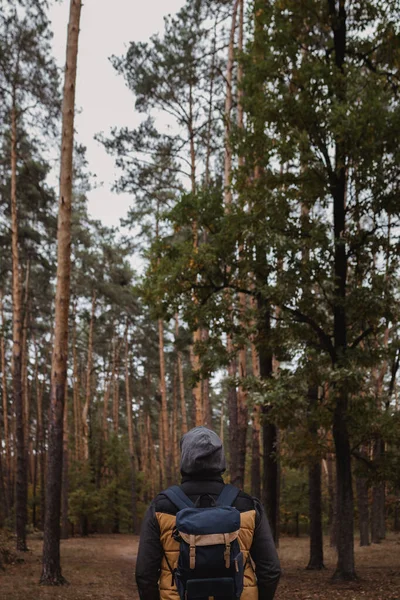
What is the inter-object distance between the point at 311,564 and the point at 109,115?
48.4ft

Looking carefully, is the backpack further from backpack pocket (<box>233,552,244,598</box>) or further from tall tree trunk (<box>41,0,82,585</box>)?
tall tree trunk (<box>41,0,82,585</box>)

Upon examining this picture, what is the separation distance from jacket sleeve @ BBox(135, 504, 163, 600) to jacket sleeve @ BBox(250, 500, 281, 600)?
0.49m

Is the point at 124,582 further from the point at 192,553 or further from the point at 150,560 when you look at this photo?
the point at 192,553

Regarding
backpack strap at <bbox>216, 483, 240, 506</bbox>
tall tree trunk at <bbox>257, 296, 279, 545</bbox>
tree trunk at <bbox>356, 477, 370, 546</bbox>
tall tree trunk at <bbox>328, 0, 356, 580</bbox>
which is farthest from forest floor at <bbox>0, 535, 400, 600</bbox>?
backpack strap at <bbox>216, 483, 240, 506</bbox>

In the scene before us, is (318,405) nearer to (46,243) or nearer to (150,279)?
(150,279)

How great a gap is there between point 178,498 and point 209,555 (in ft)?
1.06

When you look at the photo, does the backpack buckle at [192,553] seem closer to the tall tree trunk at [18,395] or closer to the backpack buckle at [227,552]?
the backpack buckle at [227,552]

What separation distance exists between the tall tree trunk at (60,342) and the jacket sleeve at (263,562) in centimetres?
919

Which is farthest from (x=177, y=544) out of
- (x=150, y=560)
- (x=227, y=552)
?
(x=227, y=552)

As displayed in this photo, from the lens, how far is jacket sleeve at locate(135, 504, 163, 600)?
2955 mm

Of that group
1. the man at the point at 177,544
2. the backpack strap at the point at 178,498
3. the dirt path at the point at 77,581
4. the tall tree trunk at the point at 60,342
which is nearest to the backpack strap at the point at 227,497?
the man at the point at 177,544

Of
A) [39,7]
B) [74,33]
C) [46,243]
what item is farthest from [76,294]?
[74,33]

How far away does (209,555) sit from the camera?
9.23ft

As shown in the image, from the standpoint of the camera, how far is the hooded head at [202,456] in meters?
3.05
